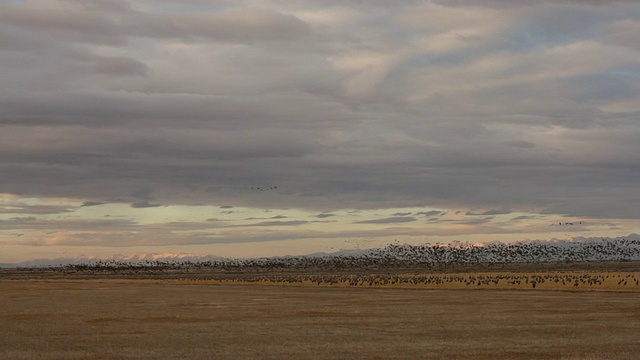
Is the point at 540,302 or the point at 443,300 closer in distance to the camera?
the point at 540,302

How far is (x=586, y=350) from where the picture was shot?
35219 millimetres

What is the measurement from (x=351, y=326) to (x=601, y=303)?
27.7 meters

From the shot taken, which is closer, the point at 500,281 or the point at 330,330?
the point at 330,330

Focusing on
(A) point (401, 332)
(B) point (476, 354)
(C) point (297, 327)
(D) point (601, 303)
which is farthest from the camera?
(D) point (601, 303)

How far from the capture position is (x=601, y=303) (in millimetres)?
65375

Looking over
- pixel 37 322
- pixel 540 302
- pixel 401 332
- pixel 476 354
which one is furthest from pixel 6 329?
pixel 540 302

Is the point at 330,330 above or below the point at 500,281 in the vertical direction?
above

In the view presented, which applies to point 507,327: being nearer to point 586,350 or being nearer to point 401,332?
point 401,332

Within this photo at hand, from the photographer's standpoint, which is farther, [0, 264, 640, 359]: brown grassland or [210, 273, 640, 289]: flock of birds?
Result: [210, 273, 640, 289]: flock of birds

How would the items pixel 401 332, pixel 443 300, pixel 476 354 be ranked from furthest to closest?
pixel 443 300, pixel 401 332, pixel 476 354

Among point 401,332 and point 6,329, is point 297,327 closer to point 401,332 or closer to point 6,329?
point 401,332

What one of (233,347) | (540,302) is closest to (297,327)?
(233,347)

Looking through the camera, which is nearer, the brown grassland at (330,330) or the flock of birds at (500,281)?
the brown grassland at (330,330)

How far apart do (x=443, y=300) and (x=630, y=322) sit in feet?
85.1
